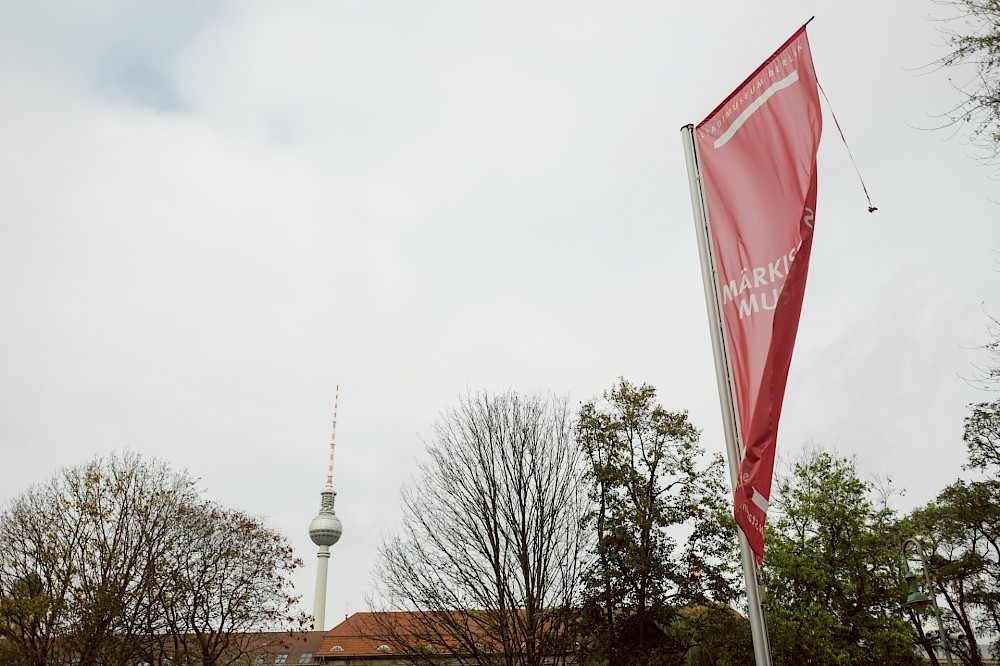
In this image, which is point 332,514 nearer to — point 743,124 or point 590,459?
point 590,459

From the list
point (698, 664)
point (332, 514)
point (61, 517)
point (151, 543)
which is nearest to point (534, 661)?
point (698, 664)

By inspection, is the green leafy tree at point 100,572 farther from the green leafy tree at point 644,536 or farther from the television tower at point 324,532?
Result: the television tower at point 324,532

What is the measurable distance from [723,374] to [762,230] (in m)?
1.44

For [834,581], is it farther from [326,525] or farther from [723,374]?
[326,525]

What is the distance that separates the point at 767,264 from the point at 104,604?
23.8m

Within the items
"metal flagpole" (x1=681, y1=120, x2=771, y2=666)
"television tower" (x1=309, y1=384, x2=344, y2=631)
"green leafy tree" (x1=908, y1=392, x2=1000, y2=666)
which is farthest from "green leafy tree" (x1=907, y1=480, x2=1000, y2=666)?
"television tower" (x1=309, y1=384, x2=344, y2=631)

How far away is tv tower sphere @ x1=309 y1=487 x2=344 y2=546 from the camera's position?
419ft

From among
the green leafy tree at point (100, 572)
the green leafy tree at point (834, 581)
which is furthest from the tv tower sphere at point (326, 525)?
the green leafy tree at point (834, 581)

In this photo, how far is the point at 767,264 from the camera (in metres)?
6.80

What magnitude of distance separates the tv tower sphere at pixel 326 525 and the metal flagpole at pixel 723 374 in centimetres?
12803

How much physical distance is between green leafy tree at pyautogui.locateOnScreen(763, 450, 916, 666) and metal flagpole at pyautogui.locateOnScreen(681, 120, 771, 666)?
2006 centimetres

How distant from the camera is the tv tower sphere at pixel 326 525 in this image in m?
128

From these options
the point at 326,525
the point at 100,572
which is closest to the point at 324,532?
the point at 326,525

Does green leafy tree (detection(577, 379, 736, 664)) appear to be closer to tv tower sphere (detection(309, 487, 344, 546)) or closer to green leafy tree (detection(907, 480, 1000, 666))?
green leafy tree (detection(907, 480, 1000, 666))
